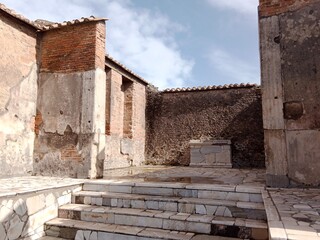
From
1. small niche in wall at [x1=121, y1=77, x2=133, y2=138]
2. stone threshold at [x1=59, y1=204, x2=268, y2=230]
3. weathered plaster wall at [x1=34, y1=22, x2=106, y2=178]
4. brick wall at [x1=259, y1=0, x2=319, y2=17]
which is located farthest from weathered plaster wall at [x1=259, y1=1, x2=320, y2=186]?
small niche in wall at [x1=121, y1=77, x2=133, y2=138]

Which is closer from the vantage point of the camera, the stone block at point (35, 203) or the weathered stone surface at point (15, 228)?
the weathered stone surface at point (15, 228)

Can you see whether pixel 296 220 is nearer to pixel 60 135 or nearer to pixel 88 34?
pixel 60 135

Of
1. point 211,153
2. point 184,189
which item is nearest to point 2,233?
point 184,189

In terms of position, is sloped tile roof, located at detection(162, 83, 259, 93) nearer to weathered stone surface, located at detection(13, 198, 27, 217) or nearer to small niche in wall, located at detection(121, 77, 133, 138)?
small niche in wall, located at detection(121, 77, 133, 138)

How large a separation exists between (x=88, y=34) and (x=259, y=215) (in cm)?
525

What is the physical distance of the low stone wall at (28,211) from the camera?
3.53 meters

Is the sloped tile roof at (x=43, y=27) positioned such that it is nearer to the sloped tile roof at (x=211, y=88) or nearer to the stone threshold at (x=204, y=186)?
the stone threshold at (x=204, y=186)

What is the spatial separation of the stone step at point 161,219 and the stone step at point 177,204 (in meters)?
0.11

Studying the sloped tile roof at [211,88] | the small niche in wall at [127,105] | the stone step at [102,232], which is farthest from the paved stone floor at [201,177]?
the sloped tile roof at [211,88]

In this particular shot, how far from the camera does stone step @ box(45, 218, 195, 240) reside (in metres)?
3.47

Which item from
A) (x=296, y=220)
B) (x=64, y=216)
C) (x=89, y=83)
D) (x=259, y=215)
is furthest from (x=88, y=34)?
(x=296, y=220)

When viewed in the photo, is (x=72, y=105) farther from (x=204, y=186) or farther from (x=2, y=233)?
(x=204, y=186)

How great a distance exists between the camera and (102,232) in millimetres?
3738

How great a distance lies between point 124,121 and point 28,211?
6365mm
